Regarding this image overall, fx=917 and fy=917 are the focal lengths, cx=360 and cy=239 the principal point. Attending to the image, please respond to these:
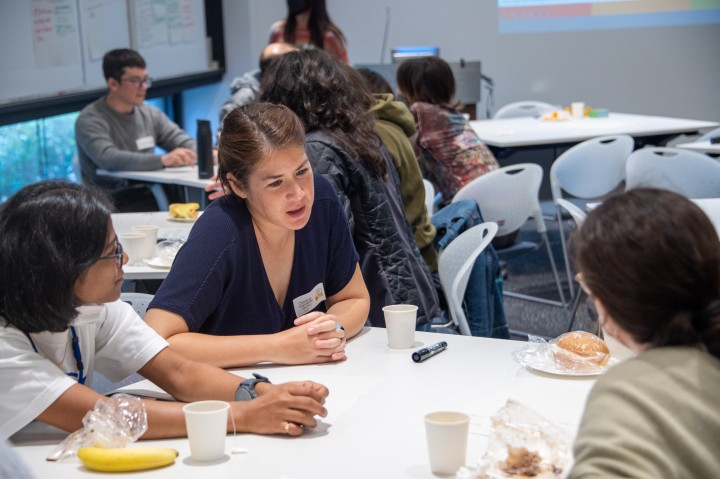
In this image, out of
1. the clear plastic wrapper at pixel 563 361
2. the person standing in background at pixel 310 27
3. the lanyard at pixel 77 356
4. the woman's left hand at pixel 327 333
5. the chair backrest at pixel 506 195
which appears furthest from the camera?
the person standing in background at pixel 310 27

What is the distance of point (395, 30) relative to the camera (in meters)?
9.38

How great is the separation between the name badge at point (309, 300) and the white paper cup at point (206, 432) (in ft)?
2.52

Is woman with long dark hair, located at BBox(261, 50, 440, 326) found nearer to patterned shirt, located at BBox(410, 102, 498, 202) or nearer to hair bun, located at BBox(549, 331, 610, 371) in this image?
hair bun, located at BBox(549, 331, 610, 371)

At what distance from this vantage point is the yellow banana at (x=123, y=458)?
1.49m

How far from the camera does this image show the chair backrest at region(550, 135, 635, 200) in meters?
5.05

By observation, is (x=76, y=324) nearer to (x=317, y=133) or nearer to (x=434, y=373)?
(x=434, y=373)

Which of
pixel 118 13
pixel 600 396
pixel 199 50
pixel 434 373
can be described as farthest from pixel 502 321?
pixel 199 50

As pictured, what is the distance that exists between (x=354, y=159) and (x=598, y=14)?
6.66 m

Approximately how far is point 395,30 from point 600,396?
28.0 ft

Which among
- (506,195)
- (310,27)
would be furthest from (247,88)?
(506,195)

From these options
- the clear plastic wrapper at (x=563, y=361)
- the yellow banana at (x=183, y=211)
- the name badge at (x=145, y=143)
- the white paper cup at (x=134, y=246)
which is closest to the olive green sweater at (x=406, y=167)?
the white paper cup at (x=134, y=246)

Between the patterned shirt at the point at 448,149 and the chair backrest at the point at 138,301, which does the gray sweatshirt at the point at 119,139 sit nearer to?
the patterned shirt at the point at 448,149

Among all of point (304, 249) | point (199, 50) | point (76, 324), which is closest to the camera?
point (76, 324)

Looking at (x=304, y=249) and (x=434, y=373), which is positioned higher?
(x=304, y=249)
